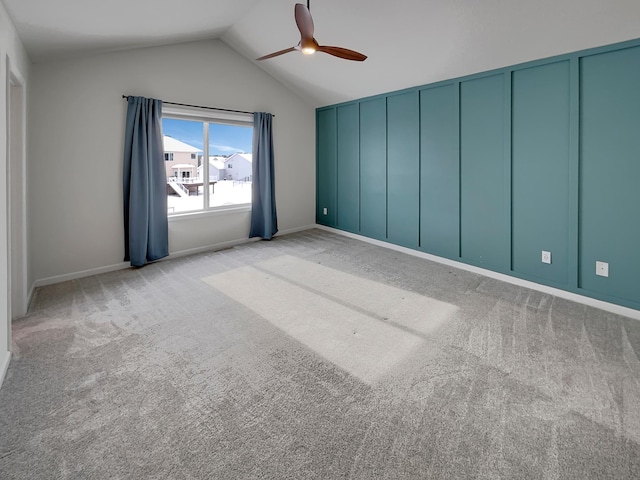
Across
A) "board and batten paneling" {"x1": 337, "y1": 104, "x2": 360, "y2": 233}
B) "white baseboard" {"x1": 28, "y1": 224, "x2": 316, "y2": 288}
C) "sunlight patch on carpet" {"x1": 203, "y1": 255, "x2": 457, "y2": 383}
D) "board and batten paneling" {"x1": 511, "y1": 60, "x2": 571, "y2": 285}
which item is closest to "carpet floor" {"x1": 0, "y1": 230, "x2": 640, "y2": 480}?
"sunlight patch on carpet" {"x1": 203, "y1": 255, "x2": 457, "y2": 383}

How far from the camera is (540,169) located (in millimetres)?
3410

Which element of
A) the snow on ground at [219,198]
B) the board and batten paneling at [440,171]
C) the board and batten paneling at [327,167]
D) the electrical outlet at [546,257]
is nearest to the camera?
the electrical outlet at [546,257]

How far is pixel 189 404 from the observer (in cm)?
182

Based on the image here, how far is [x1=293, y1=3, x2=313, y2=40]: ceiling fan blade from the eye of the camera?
2416mm

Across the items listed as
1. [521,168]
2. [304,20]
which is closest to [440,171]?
[521,168]

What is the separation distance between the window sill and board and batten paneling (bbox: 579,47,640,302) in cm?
443

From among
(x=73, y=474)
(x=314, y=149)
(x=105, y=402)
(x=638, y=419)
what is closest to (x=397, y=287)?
(x=638, y=419)

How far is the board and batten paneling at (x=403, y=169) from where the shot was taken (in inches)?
183

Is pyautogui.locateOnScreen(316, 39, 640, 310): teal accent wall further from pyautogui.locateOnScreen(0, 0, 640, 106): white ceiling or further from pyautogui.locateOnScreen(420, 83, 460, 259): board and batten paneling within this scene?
pyautogui.locateOnScreen(0, 0, 640, 106): white ceiling

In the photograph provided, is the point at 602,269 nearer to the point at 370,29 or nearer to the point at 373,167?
the point at 373,167

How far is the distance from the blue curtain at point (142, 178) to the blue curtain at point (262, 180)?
148 cm

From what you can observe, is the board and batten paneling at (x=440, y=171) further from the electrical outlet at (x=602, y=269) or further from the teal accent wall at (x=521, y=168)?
the electrical outlet at (x=602, y=269)

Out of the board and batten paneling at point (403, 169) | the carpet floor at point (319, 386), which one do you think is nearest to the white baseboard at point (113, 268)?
the carpet floor at point (319, 386)

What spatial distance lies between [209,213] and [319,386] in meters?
→ 3.72
